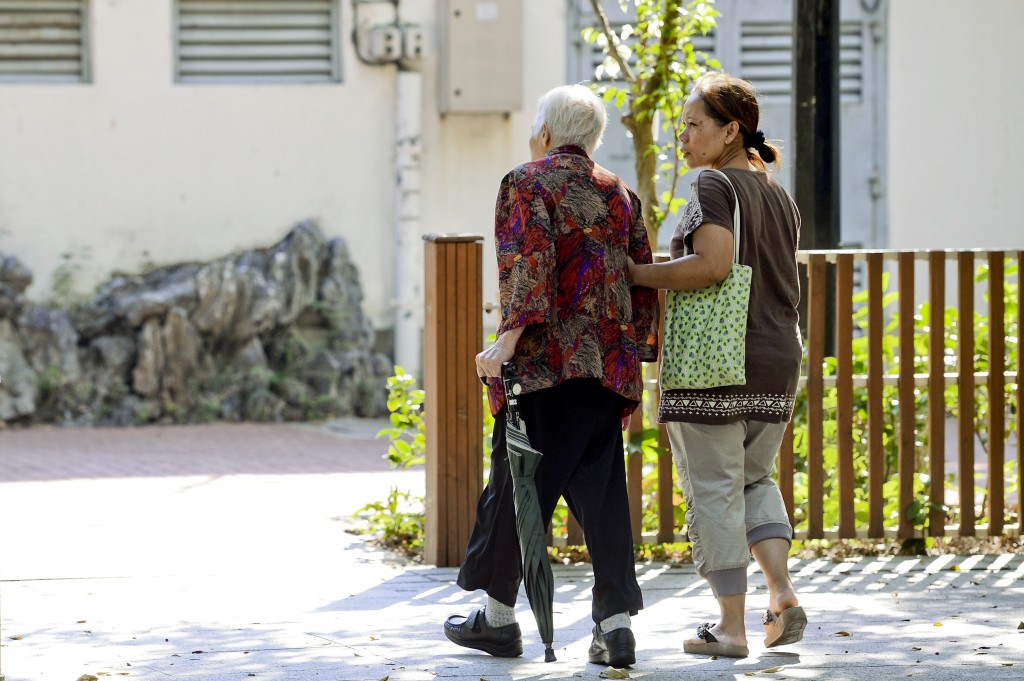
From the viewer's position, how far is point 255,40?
42.5ft

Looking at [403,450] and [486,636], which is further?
[403,450]

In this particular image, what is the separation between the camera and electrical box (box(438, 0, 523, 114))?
42.4ft

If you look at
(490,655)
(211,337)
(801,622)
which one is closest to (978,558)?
(801,622)

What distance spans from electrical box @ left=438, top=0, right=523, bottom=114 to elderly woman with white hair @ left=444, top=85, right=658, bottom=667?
27.6 feet

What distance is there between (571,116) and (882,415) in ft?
8.08

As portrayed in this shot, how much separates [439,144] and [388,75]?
73 centimetres

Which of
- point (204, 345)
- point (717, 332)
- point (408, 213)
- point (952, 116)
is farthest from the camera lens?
point (952, 116)

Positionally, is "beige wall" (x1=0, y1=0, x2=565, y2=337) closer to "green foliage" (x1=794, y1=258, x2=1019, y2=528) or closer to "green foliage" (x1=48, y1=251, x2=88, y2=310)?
"green foliage" (x1=48, y1=251, x2=88, y2=310)

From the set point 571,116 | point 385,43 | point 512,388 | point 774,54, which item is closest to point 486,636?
point 512,388

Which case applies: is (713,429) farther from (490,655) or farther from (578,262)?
(490,655)

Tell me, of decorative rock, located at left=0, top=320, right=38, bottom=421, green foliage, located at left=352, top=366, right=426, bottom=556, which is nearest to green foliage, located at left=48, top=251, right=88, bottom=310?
decorative rock, located at left=0, top=320, right=38, bottom=421

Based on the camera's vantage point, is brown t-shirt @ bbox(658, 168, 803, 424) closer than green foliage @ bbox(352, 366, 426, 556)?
Yes

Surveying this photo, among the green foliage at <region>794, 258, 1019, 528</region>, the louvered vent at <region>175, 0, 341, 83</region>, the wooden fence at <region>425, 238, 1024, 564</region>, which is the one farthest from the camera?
the louvered vent at <region>175, 0, 341, 83</region>

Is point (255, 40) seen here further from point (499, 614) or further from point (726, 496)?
point (726, 496)
